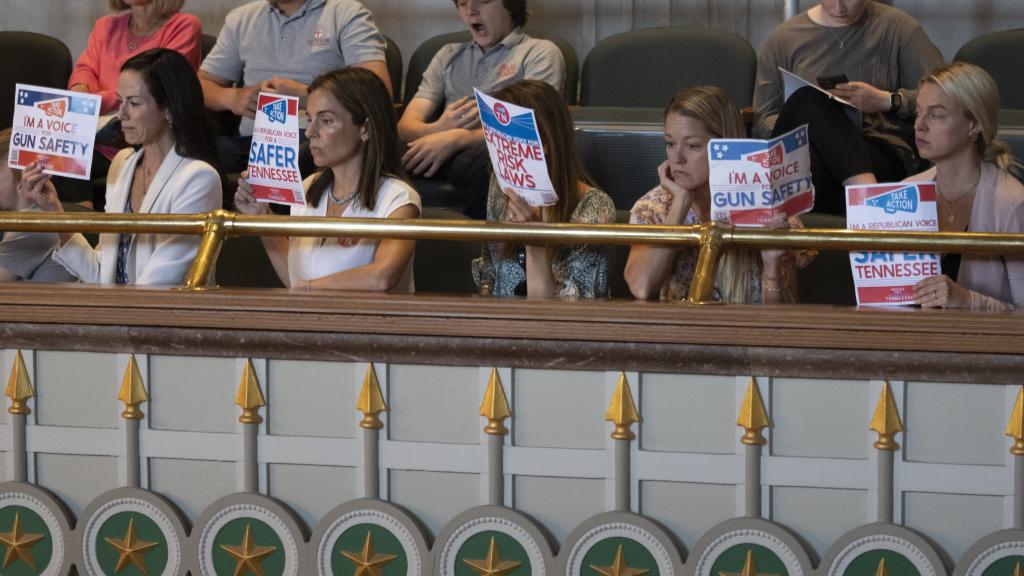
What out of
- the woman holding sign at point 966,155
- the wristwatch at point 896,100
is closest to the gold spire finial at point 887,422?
the woman holding sign at point 966,155

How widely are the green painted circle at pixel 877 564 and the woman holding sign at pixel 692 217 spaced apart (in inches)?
30.1

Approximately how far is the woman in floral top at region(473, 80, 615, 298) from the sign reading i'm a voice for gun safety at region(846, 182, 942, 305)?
0.65m

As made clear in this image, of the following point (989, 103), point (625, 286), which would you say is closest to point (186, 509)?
point (625, 286)

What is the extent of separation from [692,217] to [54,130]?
4.47ft

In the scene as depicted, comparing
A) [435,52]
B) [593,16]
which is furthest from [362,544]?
[593,16]

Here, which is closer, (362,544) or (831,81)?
(362,544)

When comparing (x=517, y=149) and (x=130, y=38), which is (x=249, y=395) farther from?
(x=130, y=38)

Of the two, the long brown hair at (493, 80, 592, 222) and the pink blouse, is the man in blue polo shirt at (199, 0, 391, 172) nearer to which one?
the pink blouse

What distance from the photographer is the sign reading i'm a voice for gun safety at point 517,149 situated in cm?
246

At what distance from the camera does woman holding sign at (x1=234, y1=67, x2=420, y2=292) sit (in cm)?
297

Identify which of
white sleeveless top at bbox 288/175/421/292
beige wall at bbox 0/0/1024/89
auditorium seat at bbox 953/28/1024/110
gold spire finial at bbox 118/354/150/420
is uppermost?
beige wall at bbox 0/0/1024/89

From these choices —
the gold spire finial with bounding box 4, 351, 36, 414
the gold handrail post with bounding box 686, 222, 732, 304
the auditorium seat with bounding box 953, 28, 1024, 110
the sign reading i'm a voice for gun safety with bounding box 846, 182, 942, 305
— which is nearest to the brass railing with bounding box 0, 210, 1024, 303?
the gold handrail post with bounding box 686, 222, 732, 304

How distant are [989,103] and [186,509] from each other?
6.09 ft

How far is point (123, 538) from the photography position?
229cm
